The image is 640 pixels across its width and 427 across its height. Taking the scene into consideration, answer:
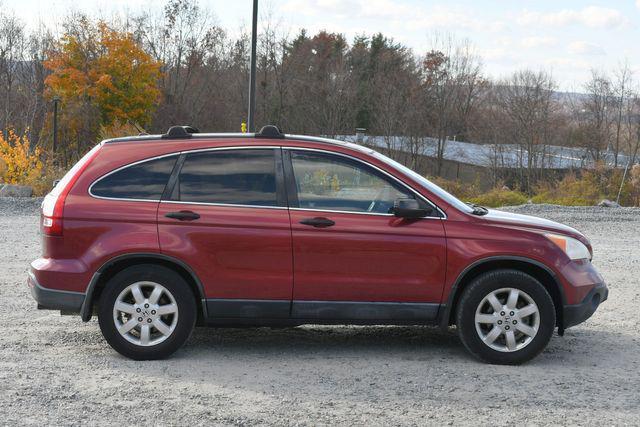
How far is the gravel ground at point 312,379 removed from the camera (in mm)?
4848

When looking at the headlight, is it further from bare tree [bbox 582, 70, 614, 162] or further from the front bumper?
bare tree [bbox 582, 70, 614, 162]

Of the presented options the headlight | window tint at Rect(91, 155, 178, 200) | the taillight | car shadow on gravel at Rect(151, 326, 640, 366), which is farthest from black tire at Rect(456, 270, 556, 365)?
the taillight

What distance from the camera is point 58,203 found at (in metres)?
6.01

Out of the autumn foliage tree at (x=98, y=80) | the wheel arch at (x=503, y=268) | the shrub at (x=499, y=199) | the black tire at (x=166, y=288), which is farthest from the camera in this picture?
the autumn foliage tree at (x=98, y=80)

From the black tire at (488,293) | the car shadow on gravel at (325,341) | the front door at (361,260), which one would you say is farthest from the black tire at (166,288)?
the black tire at (488,293)

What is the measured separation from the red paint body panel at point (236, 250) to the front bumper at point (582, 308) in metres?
2.12

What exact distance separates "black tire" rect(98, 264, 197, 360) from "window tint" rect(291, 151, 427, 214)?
1.10 metres

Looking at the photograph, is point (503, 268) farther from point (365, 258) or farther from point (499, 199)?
point (499, 199)

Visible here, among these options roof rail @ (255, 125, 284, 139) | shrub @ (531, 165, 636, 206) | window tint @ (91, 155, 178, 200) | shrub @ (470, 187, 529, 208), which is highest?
roof rail @ (255, 125, 284, 139)

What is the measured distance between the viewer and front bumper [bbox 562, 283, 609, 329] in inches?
241

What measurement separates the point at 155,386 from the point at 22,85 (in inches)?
2014

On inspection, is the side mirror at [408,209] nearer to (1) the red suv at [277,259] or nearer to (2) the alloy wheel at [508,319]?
(1) the red suv at [277,259]

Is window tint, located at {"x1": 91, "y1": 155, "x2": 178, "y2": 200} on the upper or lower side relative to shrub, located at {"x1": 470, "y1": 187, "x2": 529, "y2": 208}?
upper

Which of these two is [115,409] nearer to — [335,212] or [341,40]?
[335,212]
